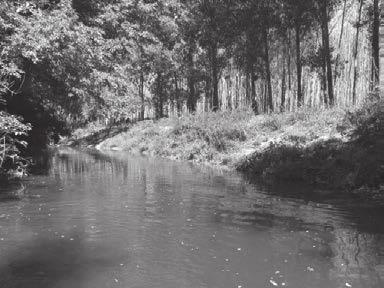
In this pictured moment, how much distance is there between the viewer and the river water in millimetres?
7875

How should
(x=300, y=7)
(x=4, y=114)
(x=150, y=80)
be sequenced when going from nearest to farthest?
(x=4, y=114) → (x=300, y=7) → (x=150, y=80)

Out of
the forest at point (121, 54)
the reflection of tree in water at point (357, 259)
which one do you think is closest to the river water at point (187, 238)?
the reflection of tree in water at point (357, 259)

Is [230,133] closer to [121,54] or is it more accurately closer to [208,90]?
[121,54]

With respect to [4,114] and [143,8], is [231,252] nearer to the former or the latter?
[4,114]

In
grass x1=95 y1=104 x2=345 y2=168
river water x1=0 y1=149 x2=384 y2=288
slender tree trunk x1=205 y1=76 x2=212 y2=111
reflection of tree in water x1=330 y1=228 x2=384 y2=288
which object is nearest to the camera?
reflection of tree in water x1=330 y1=228 x2=384 y2=288

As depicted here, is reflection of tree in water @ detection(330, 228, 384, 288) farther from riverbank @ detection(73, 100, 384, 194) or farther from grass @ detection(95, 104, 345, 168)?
grass @ detection(95, 104, 345, 168)

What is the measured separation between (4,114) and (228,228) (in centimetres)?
913

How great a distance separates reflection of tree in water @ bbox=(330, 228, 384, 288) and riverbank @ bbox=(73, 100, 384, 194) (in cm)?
617

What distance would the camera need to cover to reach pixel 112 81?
72.4 feet

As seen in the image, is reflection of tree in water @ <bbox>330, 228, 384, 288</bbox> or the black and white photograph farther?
the black and white photograph

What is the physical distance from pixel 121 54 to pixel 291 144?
10.6 metres

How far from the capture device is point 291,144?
21766 mm

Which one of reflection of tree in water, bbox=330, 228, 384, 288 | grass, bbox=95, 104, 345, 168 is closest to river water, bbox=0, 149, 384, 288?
reflection of tree in water, bbox=330, 228, 384, 288

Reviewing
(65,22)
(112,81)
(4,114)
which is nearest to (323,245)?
(4,114)
